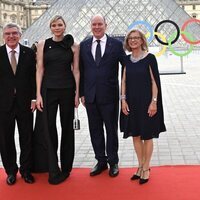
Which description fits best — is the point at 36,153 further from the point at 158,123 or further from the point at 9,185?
the point at 158,123

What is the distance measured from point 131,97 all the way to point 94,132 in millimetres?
849

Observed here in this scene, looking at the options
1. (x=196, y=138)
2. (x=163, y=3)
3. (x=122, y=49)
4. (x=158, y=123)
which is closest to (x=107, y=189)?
(x=158, y=123)

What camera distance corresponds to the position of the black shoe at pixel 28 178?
5082 millimetres

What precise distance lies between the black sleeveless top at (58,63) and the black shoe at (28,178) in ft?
4.09

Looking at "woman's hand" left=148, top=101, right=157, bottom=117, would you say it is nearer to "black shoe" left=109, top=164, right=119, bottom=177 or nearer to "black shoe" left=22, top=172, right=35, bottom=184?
"black shoe" left=109, top=164, right=119, bottom=177

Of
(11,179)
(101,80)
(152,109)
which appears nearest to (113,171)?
(152,109)

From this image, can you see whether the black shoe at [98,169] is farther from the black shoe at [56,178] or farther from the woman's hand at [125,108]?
the woman's hand at [125,108]

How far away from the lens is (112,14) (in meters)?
38.4

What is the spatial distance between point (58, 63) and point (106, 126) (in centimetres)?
111

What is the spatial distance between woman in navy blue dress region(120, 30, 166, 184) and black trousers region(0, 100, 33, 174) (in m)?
1.31

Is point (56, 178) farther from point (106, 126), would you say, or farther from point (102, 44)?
point (102, 44)

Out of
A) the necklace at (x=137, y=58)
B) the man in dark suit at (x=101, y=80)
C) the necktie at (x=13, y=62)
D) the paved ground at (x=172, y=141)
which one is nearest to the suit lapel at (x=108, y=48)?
the man in dark suit at (x=101, y=80)

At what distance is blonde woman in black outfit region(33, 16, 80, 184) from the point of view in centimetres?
488

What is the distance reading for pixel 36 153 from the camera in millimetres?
5324
